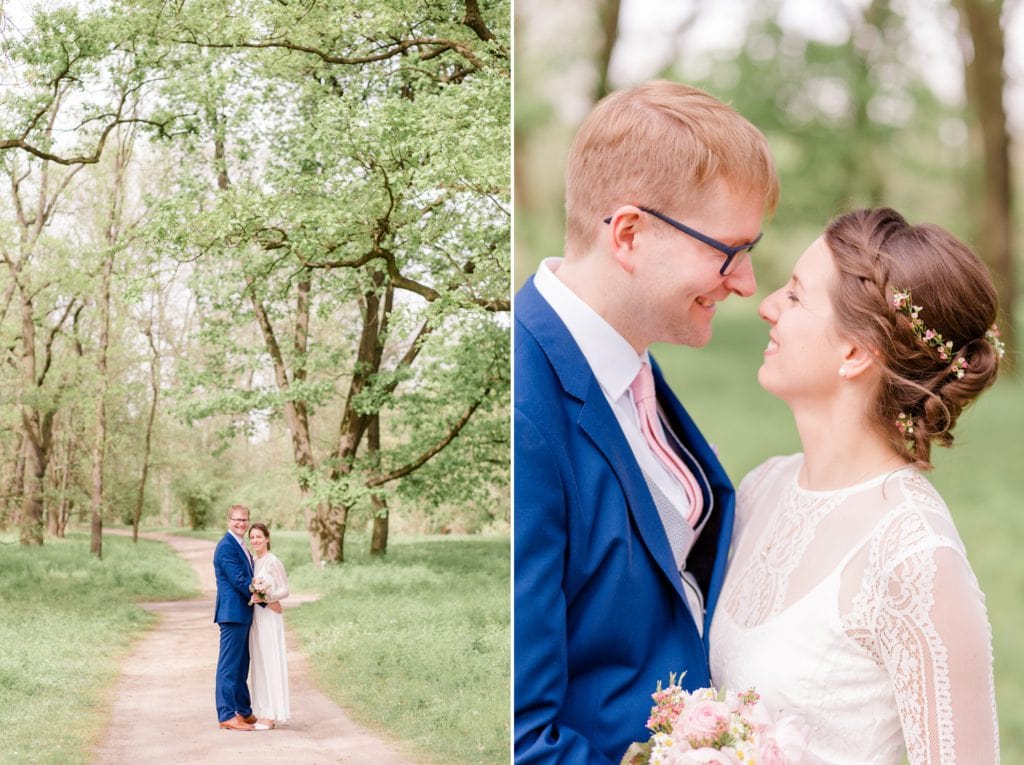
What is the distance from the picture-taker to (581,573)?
1.71 m

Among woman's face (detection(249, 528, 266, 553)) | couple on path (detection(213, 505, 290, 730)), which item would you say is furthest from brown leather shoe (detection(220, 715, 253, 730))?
woman's face (detection(249, 528, 266, 553))

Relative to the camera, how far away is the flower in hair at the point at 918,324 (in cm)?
178

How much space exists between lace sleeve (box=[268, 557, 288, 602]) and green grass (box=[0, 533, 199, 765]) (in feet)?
0.70

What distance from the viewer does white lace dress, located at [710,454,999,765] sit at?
1.64 m

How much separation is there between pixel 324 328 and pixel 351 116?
0.65 meters

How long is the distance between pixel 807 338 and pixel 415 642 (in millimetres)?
1916

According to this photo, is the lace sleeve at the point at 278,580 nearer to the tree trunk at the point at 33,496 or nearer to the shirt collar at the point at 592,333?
the tree trunk at the point at 33,496

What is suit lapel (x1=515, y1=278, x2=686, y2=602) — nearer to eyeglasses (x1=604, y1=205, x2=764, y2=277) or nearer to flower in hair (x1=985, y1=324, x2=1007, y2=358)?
eyeglasses (x1=604, y1=205, x2=764, y2=277)

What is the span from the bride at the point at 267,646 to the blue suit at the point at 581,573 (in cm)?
158

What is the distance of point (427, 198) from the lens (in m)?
3.44

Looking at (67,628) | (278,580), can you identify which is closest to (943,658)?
(278,580)

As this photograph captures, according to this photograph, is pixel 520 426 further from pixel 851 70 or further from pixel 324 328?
pixel 851 70

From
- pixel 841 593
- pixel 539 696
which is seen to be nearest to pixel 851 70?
pixel 841 593

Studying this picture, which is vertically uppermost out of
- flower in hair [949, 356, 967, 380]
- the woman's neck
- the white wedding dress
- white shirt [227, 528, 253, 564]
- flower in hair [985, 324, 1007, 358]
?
flower in hair [985, 324, 1007, 358]
